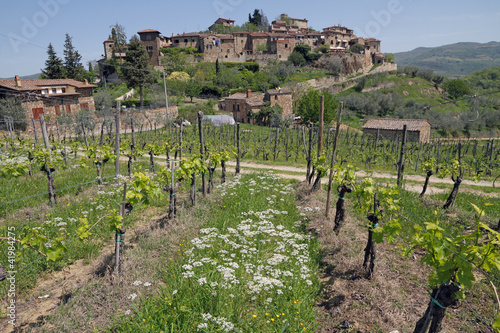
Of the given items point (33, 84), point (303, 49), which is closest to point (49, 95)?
point (33, 84)

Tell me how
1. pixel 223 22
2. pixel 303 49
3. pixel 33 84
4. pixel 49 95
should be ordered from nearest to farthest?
1. pixel 49 95
2. pixel 33 84
3. pixel 303 49
4. pixel 223 22

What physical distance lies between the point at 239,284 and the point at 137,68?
50.8 m

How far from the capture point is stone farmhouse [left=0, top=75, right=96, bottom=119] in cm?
3481

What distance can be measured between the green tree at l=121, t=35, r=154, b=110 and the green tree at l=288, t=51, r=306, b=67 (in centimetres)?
4713

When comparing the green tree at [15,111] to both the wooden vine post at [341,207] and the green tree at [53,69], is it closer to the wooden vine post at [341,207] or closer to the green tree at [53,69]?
the green tree at [53,69]

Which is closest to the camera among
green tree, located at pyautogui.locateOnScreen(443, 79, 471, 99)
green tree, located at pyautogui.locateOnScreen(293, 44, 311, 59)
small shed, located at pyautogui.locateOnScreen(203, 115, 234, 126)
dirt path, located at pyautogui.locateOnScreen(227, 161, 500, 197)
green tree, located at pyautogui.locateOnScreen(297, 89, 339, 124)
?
dirt path, located at pyautogui.locateOnScreen(227, 161, 500, 197)

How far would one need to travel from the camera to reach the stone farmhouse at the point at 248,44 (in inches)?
3027

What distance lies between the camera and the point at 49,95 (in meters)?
38.0

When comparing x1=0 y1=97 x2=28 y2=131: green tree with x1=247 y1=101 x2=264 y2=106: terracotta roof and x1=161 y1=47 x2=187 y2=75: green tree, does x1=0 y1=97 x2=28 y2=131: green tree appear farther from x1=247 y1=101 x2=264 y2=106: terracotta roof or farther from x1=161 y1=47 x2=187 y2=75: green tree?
x1=161 y1=47 x2=187 y2=75: green tree

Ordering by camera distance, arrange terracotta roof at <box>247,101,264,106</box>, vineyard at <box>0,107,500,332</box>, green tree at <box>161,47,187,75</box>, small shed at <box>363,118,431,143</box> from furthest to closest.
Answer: green tree at <box>161,47,187,75</box>
terracotta roof at <box>247,101,264,106</box>
small shed at <box>363,118,431,143</box>
vineyard at <box>0,107,500,332</box>

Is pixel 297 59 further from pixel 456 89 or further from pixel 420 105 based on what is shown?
pixel 456 89

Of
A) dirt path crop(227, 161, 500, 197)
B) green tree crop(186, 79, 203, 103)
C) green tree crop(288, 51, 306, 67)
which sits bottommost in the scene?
dirt path crop(227, 161, 500, 197)

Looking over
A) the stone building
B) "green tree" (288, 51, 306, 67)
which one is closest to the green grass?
the stone building

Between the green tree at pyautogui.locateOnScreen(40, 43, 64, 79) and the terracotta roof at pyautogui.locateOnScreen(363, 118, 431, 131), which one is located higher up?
the green tree at pyautogui.locateOnScreen(40, 43, 64, 79)
